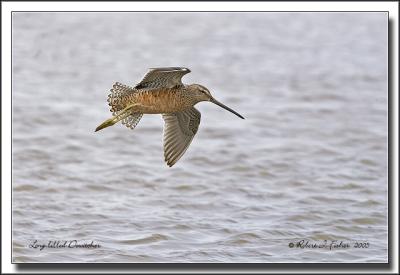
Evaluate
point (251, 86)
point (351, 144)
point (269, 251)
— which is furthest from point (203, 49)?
point (269, 251)

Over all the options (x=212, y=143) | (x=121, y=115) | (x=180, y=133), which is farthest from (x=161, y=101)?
(x=212, y=143)

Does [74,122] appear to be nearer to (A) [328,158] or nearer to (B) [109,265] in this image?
(A) [328,158]

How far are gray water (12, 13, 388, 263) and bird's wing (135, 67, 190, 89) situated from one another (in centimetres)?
104

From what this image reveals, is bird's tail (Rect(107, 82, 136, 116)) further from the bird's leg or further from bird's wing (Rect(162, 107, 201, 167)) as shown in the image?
bird's wing (Rect(162, 107, 201, 167))

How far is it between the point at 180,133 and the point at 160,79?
636mm

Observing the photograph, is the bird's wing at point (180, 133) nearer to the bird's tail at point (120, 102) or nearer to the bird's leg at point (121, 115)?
the bird's tail at point (120, 102)

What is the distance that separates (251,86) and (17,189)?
3599 millimetres

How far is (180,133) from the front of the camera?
5.80m

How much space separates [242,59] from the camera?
10.6 meters

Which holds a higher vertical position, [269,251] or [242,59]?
A: [242,59]

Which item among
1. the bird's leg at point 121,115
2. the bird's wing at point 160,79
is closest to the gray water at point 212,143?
the bird's leg at point 121,115

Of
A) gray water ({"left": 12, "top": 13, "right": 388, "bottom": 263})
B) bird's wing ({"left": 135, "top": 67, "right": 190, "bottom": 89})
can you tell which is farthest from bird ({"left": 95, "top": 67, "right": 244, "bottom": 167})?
gray water ({"left": 12, "top": 13, "right": 388, "bottom": 263})

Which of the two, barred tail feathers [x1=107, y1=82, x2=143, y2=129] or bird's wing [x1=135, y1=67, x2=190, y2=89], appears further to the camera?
barred tail feathers [x1=107, y1=82, x2=143, y2=129]

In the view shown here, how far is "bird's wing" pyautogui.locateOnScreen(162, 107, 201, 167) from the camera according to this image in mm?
5742
